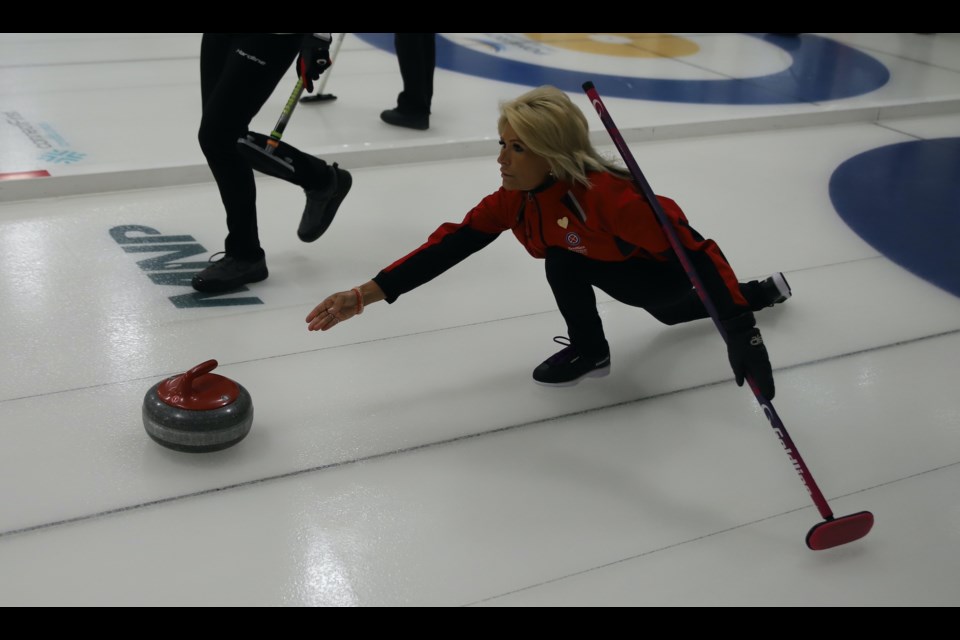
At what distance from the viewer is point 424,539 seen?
206cm

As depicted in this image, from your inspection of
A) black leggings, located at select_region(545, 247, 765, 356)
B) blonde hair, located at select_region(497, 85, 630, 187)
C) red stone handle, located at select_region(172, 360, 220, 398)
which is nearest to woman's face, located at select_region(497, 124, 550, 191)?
blonde hair, located at select_region(497, 85, 630, 187)

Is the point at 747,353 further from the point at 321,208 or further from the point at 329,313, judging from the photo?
the point at 321,208

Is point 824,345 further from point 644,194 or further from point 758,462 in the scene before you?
point 644,194

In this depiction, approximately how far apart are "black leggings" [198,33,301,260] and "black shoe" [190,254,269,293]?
50mm

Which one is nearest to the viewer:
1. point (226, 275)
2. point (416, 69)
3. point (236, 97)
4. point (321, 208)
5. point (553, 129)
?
point (553, 129)

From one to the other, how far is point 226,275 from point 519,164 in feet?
3.76

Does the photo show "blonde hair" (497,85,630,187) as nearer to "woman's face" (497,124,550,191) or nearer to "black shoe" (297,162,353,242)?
"woman's face" (497,124,550,191)

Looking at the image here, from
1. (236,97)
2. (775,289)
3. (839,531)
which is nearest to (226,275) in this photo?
(236,97)

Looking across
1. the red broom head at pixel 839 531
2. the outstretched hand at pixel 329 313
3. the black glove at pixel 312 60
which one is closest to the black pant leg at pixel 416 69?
Result: the black glove at pixel 312 60

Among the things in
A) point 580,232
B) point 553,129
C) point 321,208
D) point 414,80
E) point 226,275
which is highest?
point 553,129

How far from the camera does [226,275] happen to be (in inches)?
122

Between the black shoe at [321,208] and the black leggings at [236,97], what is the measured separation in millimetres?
262

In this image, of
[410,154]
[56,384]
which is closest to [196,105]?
[410,154]

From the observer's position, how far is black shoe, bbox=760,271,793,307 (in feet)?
9.58
